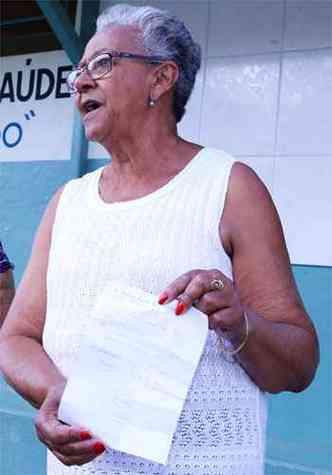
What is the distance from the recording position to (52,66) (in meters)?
4.19

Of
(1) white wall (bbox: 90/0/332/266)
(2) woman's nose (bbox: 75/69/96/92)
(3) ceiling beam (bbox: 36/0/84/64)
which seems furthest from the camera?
(3) ceiling beam (bbox: 36/0/84/64)

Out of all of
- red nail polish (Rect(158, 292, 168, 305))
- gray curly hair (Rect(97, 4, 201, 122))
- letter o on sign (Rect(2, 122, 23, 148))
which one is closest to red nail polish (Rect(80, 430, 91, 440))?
red nail polish (Rect(158, 292, 168, 305))

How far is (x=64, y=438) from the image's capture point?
1.28 metres

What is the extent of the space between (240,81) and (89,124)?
212 cm

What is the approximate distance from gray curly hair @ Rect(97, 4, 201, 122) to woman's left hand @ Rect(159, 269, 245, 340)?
0.54 metres

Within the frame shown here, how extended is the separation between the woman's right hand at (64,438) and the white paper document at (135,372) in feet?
0.06

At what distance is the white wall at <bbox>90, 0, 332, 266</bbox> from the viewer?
10.8 feet

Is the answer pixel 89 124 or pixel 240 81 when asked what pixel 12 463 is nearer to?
pixel 240 81

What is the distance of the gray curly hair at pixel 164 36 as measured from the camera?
1.55 metres

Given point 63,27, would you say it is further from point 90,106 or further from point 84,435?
point 84,435

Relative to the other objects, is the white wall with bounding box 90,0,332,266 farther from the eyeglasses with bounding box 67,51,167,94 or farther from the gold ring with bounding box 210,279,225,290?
the gold ring with bounding box 210,279,225,290

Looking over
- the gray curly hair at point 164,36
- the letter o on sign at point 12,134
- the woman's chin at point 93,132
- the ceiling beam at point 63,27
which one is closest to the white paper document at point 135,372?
the woman's chin at point 93,132

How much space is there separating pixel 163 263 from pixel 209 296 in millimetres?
220

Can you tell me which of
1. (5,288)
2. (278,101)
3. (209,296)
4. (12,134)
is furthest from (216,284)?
(12,134)
